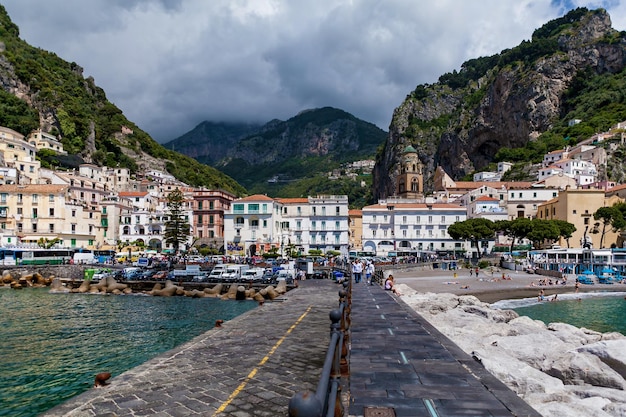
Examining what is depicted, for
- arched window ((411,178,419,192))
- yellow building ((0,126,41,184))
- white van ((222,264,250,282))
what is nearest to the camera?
white van ((222,264,250,282))

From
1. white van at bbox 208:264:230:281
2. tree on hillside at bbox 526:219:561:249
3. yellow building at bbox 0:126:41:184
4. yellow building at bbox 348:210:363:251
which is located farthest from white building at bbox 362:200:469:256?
yellow building at bbox 0:126:41:184

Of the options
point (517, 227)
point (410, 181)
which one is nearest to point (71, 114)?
point (410, 181)

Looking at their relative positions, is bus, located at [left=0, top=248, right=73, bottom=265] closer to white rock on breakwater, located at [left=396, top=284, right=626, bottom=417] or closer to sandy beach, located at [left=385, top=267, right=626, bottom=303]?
sandy beach, located at [left=385, top=267, right=626, bottom=303]

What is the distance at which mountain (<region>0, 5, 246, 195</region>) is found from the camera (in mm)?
100875

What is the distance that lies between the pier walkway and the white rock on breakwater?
1483mm

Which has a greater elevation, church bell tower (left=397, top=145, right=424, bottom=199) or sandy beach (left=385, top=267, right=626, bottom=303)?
church bell tower (left=397, top=145, right=424, bottom=199)

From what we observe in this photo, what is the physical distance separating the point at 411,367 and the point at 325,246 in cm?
6523

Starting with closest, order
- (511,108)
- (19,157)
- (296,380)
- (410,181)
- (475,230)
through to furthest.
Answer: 1. (296,380)
2. (475,230)
3. (19,157)
4. (410,181)
5. (511,108)

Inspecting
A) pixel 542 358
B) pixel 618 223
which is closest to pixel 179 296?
pixel 542 358

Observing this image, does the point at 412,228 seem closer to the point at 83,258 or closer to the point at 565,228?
the point at 565,228

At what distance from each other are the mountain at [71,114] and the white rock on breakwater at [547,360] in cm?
9413

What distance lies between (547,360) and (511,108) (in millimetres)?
124524

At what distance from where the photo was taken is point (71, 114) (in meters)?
109

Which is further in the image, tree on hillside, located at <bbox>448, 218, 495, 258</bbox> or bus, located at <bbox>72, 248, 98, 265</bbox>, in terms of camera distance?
tree on hillside, located at <bbox>448, 218, 495, 258</bbox>
